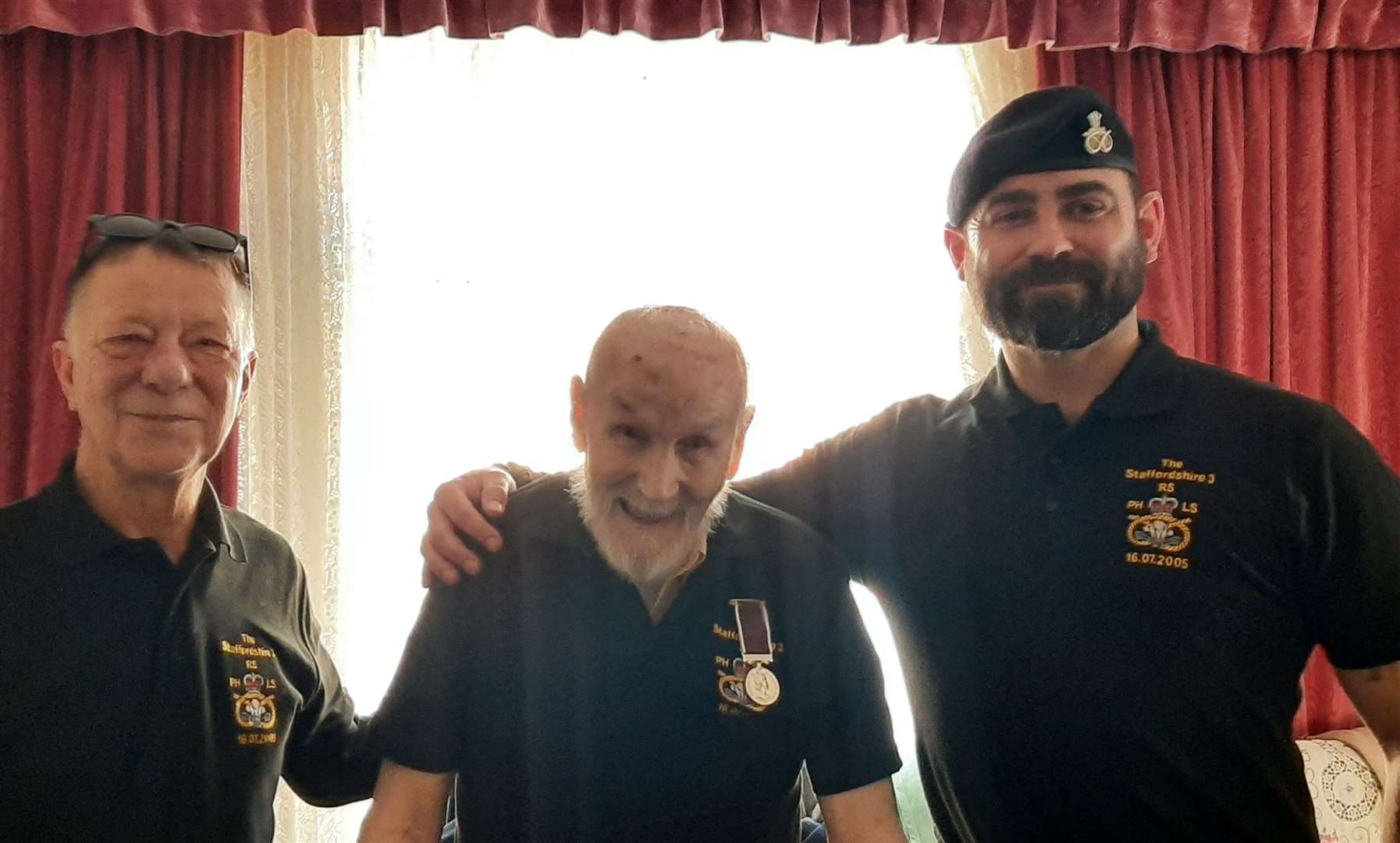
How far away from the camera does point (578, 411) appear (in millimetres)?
1243

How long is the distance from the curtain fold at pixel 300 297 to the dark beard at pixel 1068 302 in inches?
65.7

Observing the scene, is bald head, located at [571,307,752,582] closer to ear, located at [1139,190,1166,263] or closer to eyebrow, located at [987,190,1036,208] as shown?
eyebrow, located at [987,190,1036,208]

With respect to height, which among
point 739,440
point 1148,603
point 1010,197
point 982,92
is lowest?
point 1148,603

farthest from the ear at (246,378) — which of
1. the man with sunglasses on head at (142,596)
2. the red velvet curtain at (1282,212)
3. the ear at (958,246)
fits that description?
the red velvet curtain at (1282,212)

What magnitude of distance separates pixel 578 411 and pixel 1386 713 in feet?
3.91

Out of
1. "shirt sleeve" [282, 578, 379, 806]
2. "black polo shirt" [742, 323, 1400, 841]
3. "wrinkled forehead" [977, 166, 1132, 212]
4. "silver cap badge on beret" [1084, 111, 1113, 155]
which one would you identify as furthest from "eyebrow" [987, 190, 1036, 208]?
"shirt sleeve" [282, 578, 379, 806]

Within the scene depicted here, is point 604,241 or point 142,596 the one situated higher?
point 604,241

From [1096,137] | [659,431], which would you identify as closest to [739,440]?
[659,431]

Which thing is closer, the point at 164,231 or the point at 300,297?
the point at 164,231

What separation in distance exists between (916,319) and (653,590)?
1.62m

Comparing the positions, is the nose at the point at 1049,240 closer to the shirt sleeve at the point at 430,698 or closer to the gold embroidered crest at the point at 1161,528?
the gold embroidered crest at the point at 1161,528

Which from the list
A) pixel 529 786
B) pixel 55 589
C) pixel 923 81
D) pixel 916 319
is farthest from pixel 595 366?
pixel 923 81

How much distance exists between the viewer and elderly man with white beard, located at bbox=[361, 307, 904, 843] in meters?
1.12

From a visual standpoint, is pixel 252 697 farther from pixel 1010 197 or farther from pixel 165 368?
pixel 1010 197
